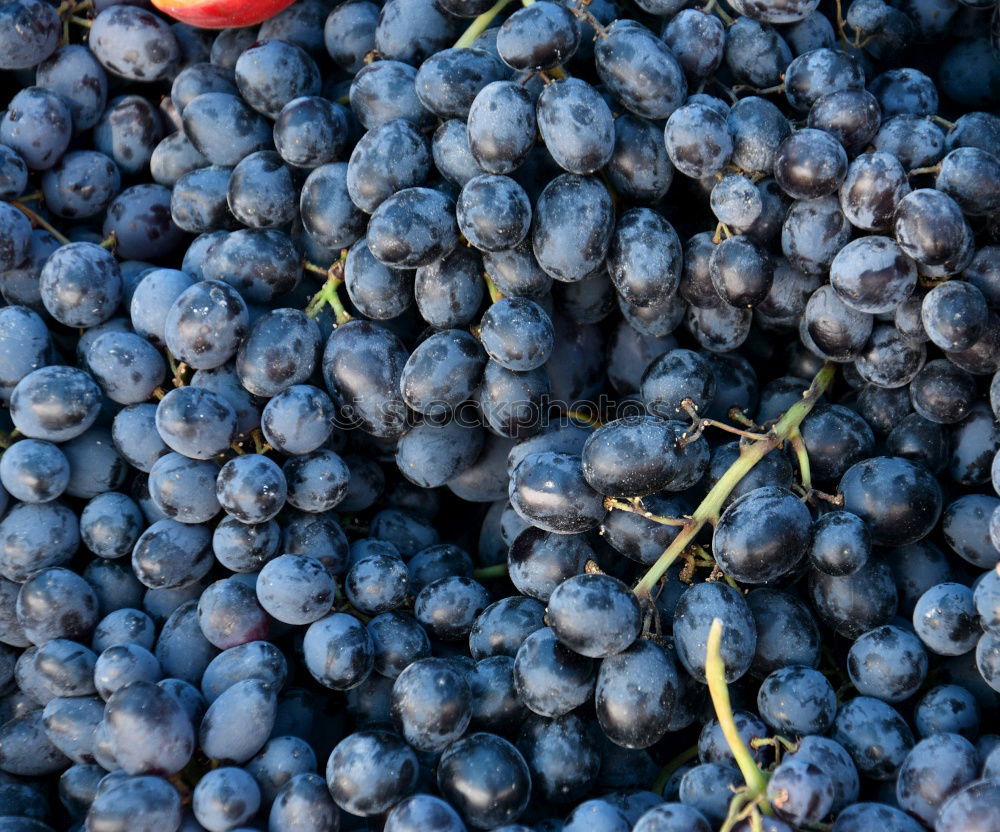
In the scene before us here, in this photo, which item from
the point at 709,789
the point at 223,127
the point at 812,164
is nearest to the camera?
the point at 709,789

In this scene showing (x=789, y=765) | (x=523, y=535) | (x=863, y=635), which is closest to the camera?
(x=789, y=765)

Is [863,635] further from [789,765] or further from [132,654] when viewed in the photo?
[132,654]

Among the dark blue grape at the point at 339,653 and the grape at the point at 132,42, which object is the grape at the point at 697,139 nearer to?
the dark blue grape at the point at 339,653

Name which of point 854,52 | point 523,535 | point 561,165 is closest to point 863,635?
point 523,535

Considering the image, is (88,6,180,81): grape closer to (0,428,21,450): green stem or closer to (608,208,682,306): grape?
(0,428,21,450): green stem

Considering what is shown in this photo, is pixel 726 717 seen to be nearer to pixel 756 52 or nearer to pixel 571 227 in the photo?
→ pixel 571 227

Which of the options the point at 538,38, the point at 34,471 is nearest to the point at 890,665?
the point at 538,38
